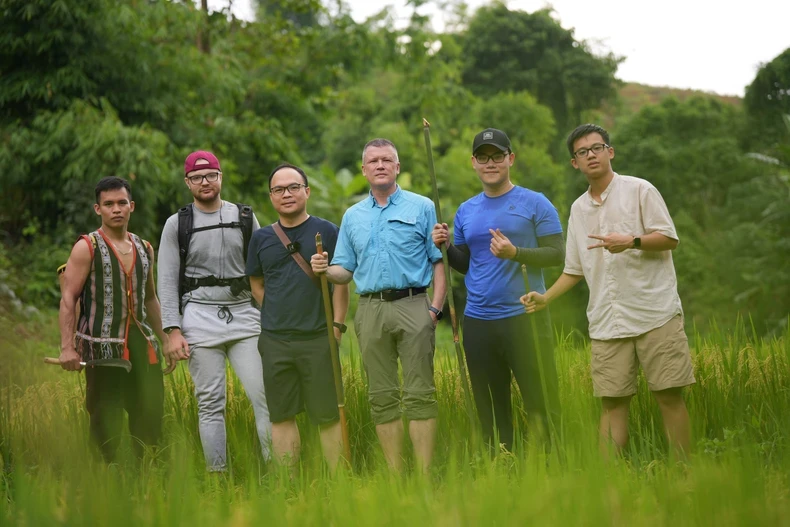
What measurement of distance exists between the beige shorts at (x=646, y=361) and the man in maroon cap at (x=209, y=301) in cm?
183

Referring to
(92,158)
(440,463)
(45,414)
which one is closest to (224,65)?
(92,158)

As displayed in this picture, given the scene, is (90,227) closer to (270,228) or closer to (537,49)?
(270,228)

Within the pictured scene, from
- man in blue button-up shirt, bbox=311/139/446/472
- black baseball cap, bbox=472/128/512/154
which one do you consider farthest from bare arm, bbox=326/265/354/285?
black baseball cap, bbox=472/128/512/154

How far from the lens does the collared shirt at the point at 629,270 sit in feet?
14.2

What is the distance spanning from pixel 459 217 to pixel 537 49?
35.3 m

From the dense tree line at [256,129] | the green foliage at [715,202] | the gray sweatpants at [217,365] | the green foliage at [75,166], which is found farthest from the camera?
the green foliage at [715,202]

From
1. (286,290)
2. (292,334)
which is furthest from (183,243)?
(292,334)

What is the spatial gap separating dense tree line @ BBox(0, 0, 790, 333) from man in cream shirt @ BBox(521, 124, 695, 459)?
0.27 meters

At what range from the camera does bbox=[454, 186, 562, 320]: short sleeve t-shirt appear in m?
4.66

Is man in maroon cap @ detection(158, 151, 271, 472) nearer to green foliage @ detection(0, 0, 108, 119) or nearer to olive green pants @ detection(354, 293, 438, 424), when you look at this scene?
olive green pants @ detection(354, 293, 438, 424)

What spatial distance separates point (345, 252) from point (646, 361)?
5.38 feet

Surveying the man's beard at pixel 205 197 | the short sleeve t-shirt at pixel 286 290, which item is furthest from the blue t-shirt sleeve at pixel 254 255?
the man's beard at pixel 205 197

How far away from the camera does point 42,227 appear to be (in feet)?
47.0

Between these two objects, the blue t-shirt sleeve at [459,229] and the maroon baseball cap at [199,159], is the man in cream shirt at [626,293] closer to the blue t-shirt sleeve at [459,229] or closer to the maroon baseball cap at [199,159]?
the blue t-shirt sleeve at [459,229]
